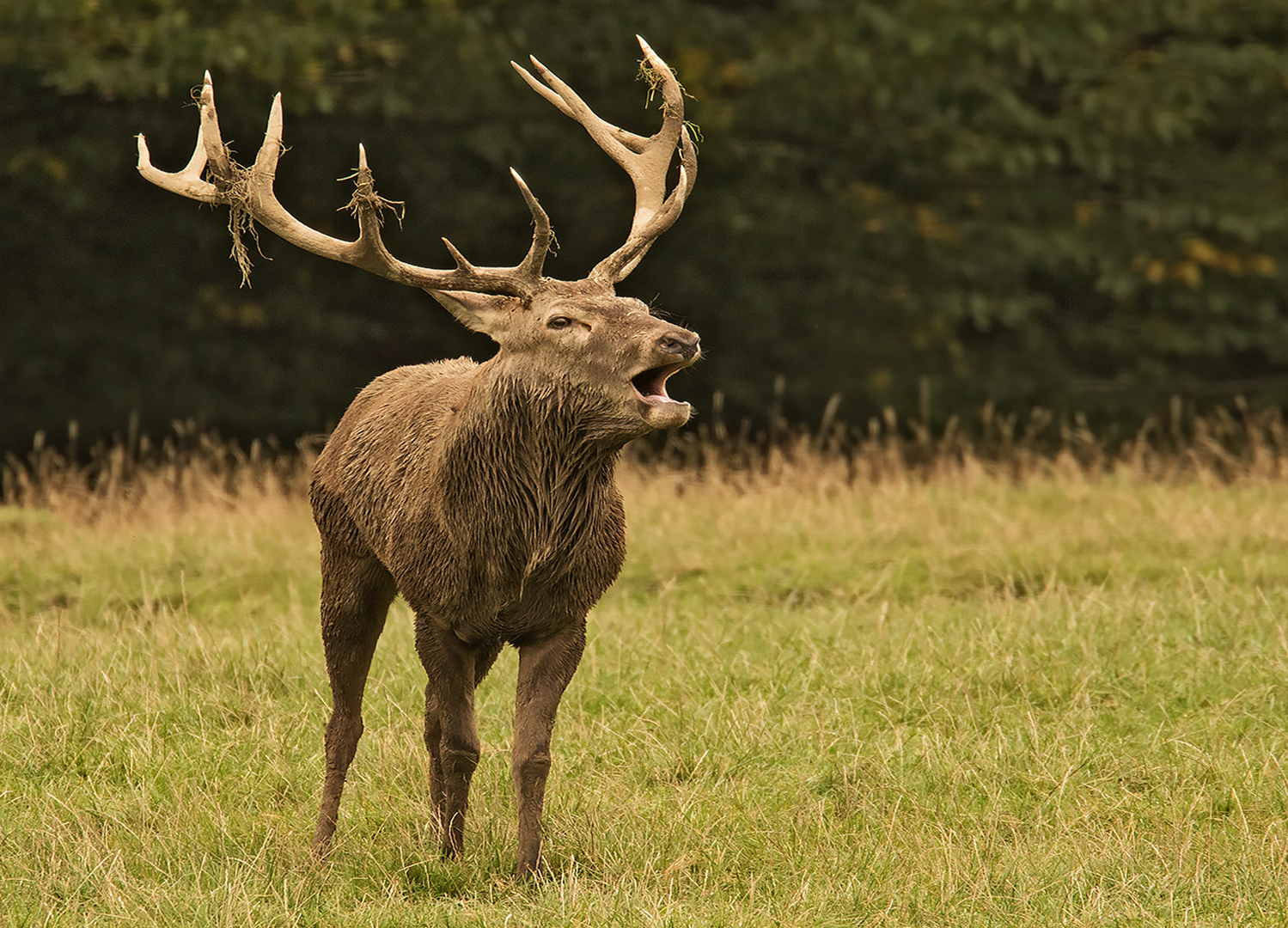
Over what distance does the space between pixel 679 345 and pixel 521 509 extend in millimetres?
720

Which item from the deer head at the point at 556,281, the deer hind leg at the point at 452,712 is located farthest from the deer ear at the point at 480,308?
the deer hind leg at the point at 452,712

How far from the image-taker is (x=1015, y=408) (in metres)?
17.1

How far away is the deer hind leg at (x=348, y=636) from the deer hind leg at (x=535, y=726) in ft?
2.50

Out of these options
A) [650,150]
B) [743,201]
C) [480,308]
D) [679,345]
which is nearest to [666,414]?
[679,345]

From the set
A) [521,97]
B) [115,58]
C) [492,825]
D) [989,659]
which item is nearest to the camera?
[492,825]

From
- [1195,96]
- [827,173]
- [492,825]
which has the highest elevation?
[1195,96]

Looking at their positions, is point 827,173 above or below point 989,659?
above

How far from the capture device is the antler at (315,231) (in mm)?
4363

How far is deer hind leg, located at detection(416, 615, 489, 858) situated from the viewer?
455 cm

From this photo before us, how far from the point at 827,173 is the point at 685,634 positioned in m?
9.83

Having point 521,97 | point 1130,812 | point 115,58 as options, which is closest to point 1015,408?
point 521,97

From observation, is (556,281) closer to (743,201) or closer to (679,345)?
(679,345)

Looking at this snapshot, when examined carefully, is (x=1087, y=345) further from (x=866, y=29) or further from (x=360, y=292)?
(x=360, y=292)

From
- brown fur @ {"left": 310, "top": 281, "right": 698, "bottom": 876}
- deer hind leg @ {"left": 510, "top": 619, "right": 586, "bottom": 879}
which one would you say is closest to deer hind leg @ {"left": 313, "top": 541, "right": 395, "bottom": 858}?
brown fur @ {"left": 310, "top": 281, "right": 698, "bottom": 876}
